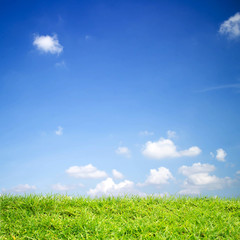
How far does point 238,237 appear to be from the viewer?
533 cm

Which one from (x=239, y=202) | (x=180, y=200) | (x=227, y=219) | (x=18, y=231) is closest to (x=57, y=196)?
(x=18, y=231)

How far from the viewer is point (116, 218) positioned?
20.5 feet

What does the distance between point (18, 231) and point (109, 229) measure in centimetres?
191

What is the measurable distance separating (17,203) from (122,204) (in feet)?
8.95

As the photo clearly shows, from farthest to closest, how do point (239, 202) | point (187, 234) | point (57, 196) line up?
point (239, 202)
point (57, 196)
point (187, 234)

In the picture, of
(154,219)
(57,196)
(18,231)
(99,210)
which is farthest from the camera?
(57,196)

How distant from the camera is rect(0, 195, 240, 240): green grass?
5.41 metres

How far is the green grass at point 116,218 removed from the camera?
5.41 meters

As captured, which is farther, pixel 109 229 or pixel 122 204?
pixel 122 204

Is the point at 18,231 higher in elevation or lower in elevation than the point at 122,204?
lower

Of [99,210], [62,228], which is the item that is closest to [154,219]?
[99,210]

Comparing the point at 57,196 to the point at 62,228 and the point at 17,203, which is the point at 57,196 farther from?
the point at 62,228

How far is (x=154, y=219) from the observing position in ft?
20.1

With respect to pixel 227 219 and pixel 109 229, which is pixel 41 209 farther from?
pixel 227 219
